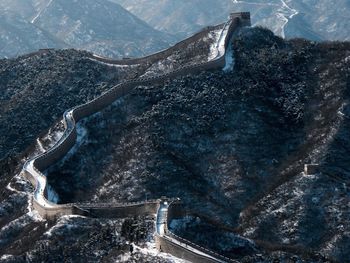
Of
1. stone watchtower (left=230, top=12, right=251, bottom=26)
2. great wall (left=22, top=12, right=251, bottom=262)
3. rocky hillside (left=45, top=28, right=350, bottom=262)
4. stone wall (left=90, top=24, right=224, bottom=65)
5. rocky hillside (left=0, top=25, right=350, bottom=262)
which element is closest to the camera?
great wall (left=22, top=12, right=251, bottom=262)

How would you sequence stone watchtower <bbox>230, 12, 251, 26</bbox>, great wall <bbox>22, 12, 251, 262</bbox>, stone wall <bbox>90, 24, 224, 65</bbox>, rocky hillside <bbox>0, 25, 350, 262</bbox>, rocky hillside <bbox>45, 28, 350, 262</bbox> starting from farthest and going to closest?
stone watchtower <bbox>230, 12, 251, 26</bbox> < stone wall <bbox>90, 24, 224, 65</bbox> < rocky hillside <bbox>45, 28, 350, 262</bbox> < rocky hillside <bbox>0, 25, 350, 262</bbox> < great wall <bbox>22, 12, 251, 262</bbox>

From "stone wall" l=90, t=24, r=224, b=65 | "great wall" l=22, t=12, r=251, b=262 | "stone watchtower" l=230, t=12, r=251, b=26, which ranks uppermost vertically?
"stone watchtower" l=230, t=12, r=251, b=26

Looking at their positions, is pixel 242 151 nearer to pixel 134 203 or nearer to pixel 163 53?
pixel 134 203

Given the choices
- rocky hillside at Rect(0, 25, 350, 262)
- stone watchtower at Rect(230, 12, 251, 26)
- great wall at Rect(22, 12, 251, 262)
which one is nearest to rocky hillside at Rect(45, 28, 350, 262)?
rocky hillside at Rect(0, 25, 350, 262)

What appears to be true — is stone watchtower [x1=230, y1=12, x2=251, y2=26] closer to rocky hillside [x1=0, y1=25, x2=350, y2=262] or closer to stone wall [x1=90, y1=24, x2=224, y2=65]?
stone wall [x1=90, y1=24, x2=224, y2=65]

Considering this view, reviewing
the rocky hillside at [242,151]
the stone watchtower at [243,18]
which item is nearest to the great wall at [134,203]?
the stone watchtower at [243,18]

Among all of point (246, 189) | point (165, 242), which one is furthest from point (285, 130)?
point (165, 242)

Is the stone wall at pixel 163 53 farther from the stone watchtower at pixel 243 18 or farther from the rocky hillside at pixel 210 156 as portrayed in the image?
the stone watchtower at pixel 243 18

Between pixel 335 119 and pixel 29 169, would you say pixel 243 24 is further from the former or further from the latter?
pixel 29 169
